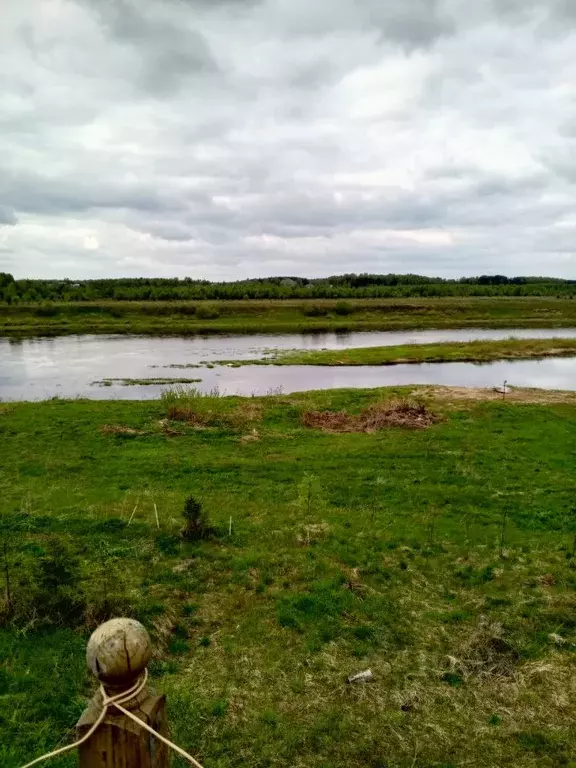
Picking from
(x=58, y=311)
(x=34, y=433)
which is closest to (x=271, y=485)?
(x=34, y=433)

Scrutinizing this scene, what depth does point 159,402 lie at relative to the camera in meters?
27.5

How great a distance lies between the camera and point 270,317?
336 ft

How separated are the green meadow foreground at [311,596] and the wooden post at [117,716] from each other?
4077 millimetres

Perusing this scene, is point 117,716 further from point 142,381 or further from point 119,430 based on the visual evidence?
point 142,381

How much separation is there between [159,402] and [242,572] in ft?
61.0

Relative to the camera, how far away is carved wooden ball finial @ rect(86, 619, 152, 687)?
7.19ft

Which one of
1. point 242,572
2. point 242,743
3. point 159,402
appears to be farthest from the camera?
point 159,402

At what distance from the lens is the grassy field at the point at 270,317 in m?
87.9

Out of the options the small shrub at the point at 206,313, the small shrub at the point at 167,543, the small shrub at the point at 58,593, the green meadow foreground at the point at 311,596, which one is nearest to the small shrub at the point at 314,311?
the small shrub at the point at 206,313

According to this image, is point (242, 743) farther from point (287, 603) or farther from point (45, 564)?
point (45, 564)

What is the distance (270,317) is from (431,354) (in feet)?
169

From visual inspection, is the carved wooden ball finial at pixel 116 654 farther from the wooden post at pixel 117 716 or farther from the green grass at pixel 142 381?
the green grass at pixel 142 381

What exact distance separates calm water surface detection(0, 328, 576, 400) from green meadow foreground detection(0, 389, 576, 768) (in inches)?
812

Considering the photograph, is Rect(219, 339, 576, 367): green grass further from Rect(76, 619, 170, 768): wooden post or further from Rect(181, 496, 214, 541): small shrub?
Rect(76, 619, 170, 768): wooden post
